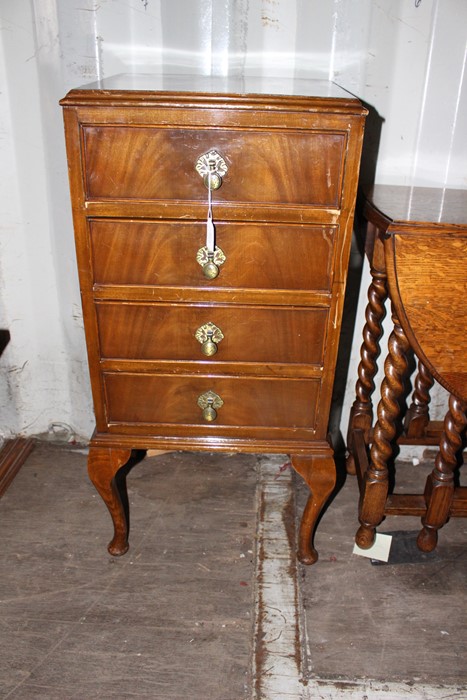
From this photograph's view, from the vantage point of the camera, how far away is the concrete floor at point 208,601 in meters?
1.42

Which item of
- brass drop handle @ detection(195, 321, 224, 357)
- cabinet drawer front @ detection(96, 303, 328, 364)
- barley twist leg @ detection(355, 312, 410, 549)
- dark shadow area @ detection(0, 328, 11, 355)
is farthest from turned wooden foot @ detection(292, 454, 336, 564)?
dark shadow area @ detection(0, 328, 11, 355)

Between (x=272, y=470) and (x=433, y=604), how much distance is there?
2.36 feet

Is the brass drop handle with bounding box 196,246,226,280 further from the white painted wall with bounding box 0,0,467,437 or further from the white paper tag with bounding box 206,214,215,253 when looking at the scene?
the white painted wall with bounding box 0,0,467,437

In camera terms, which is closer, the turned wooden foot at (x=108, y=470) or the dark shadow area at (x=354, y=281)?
the turned wooden foot at (x=108, y=470)

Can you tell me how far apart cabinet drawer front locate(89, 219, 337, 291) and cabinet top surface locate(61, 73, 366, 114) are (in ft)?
0.84

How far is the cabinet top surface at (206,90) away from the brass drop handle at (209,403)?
0.70m

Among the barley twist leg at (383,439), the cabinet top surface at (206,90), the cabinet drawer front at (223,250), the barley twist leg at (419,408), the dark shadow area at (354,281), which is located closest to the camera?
the cabinet top surface at (206,90)

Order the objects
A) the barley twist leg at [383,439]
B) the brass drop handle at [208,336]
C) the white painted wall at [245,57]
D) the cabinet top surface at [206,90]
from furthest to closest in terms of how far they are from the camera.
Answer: the white painted wall at [245,57]
the barley twist leg at [383,439]
the brass drop handle at [208,336]
the cabinet top surface at [206,90]

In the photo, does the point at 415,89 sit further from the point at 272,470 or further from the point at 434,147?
the point at 272,470

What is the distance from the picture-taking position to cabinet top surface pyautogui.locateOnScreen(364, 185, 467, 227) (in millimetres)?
1346

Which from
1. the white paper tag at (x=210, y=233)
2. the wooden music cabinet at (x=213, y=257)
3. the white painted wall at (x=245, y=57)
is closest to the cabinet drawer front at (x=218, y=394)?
the wooden music cabinet at (x=213, y=257)

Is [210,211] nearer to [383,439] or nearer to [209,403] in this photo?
[209,403]

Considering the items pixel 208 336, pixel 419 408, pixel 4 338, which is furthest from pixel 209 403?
pixel 4 338

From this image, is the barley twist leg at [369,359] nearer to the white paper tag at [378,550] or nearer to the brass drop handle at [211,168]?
the white paper tag at [378,550]
